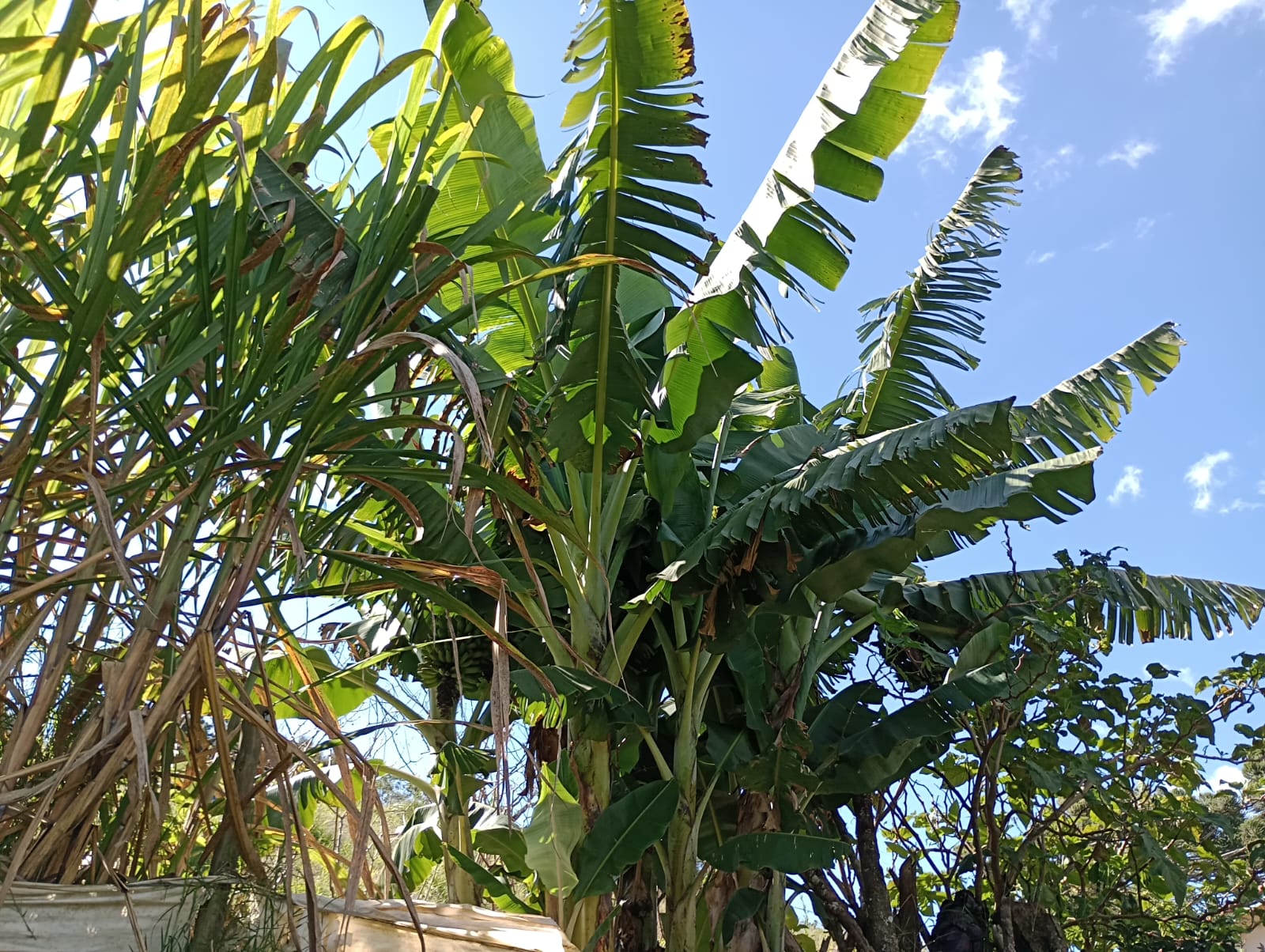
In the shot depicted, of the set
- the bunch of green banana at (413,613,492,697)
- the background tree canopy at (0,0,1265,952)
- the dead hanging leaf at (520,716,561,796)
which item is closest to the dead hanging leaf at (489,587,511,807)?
the background tree canopy at (0,0,1265,952)

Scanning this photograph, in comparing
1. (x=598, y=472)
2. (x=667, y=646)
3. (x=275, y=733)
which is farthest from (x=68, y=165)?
(x=667, y=646)

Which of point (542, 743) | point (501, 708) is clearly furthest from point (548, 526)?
point (542, 743)

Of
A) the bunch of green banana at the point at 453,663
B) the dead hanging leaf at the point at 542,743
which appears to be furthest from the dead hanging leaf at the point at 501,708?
the dead hanging leaf at the point at 542,743

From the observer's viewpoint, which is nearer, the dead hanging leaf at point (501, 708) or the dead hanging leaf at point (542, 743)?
the dead hanging leaf at point (501, 708)

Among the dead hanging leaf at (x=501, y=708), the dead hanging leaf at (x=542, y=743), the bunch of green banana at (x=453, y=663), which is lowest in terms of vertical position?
the dead hanging leaf at (x=501, y=708)

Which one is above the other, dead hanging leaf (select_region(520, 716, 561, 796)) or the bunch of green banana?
the bunch of green banana

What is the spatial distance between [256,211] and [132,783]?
109 centimetres

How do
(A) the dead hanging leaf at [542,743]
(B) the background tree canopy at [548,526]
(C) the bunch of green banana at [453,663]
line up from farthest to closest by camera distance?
(A) the dead hanging leaf at [542,743] < (C) the bunch of green banana at [453,663] < (B) the background tree canopy at [548,526]

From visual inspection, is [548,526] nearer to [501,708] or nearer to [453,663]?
[501,708]

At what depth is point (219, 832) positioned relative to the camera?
59.6 inches

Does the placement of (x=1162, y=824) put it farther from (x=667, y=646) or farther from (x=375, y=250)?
(x=375, y=250)

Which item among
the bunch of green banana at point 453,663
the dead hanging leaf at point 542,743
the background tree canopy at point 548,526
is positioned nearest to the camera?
the background tree canopy at point 548,526

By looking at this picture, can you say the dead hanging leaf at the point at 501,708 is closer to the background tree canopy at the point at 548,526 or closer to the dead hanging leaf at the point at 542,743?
the background tree canopy at the point at 548,526

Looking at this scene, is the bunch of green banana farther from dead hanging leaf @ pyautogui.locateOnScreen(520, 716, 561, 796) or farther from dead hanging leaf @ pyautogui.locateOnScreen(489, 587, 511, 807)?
dead hanging leaf @ pyautogui.locateOnScreen(489, 587, 511, 807)
